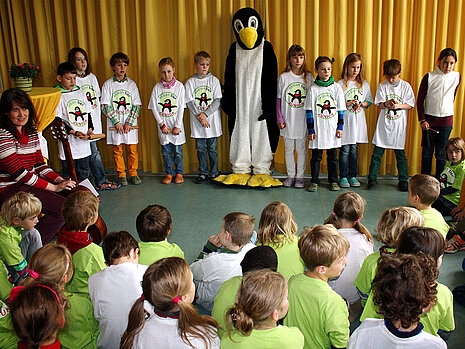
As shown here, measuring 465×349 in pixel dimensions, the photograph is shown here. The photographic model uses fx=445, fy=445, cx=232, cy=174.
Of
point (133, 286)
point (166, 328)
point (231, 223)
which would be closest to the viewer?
point (166, 328)

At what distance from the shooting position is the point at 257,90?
4.74m

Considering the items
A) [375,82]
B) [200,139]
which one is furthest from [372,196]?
[200,139]

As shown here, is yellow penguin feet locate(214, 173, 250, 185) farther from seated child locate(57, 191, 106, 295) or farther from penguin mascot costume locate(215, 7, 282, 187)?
seated child locate(57, 191, 106, 295)

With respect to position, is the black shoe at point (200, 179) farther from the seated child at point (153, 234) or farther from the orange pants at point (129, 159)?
the seated child at point (153, 234)

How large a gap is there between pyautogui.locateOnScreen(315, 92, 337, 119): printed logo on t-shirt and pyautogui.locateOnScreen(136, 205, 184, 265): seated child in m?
2.53

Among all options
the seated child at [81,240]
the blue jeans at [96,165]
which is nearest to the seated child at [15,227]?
the seated child at [81,240]

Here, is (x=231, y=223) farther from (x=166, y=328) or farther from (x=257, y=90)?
(x=257, y=90)

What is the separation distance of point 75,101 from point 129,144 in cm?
74

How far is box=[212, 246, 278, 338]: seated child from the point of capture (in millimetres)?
1801

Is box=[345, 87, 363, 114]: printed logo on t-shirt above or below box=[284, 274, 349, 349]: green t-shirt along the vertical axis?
above

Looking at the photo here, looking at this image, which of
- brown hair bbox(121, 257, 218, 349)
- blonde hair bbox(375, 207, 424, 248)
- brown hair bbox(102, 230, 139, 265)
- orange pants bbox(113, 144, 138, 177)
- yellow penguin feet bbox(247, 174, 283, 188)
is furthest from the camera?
orange pants bbox(113, 144, 138, 177)

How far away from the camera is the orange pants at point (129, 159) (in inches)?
195

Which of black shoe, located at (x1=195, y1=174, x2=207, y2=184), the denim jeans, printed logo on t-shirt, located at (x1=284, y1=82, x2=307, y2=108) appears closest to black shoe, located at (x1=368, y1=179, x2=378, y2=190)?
the denim jeans

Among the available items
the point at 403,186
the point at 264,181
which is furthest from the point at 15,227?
the point at 403,186
